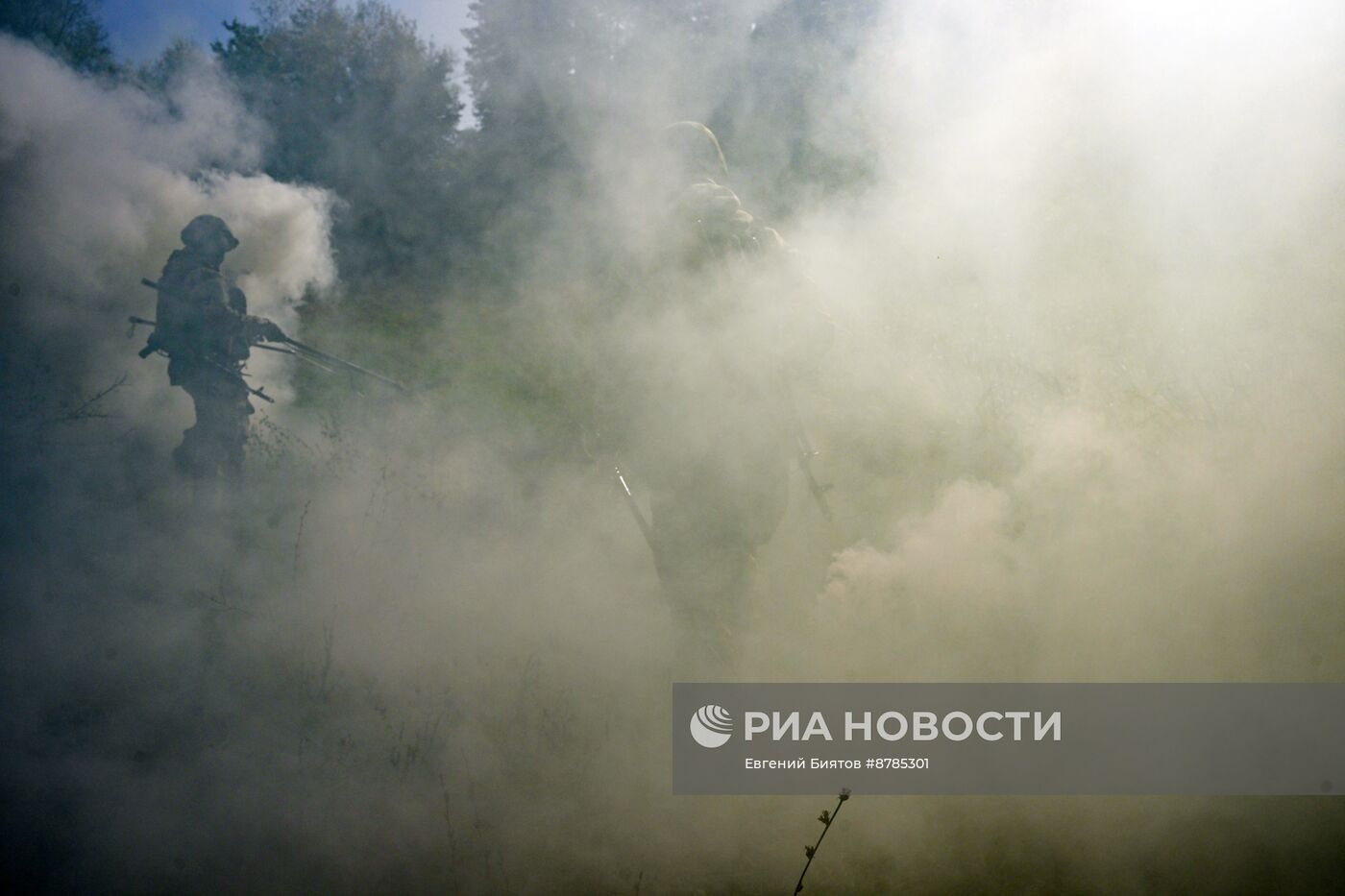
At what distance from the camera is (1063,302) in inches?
139

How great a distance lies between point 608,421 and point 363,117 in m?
1.50

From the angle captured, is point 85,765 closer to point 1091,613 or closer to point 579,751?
point 579,751

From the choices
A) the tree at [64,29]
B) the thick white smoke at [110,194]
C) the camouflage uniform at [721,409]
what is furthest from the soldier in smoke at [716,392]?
the tree at [64,29]

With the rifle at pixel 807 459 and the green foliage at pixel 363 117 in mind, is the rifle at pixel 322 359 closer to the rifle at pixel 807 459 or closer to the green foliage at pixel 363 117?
the green foliage at pixel 363 117

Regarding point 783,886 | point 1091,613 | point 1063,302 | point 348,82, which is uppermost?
point 348,82

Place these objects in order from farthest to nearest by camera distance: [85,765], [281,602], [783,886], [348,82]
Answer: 1. [348,82]
2. [281,602]
3. [85,765]
4. [783,886]

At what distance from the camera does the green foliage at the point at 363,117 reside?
352 centimetres

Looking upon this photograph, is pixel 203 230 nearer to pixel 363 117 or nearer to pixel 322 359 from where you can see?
pixel 322 359

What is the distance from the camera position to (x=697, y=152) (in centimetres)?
319

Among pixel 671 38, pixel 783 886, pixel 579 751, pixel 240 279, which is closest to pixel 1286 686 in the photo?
pixel 783 886

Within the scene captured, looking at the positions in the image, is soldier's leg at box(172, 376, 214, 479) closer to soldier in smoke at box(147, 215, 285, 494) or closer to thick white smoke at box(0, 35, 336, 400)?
soldier in smoke at box(147, 215, 285, 494)

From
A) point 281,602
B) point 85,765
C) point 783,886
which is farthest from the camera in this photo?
point 281,602

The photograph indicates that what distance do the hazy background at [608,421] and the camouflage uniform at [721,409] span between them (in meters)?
0.11

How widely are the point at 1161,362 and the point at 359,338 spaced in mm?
2972
